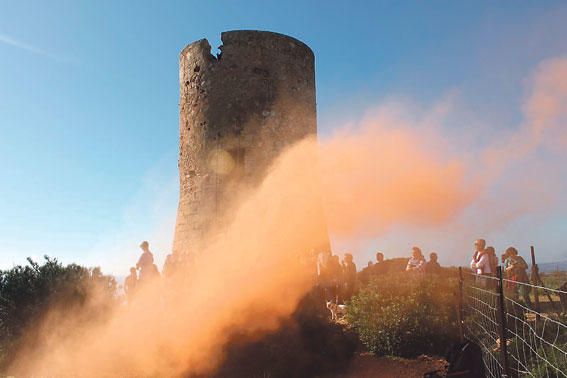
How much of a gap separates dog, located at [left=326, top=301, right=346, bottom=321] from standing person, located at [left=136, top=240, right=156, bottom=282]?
4.66 metres

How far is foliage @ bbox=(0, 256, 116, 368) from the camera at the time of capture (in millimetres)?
10500

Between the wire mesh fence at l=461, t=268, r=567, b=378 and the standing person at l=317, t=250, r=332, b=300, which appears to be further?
the standing person at l=317, t=250, r=332, b=300

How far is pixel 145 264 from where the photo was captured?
1236 centimetres

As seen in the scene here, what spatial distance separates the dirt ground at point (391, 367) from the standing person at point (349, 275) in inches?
161

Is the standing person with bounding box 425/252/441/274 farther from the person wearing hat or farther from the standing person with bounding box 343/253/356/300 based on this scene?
the person wearing hat

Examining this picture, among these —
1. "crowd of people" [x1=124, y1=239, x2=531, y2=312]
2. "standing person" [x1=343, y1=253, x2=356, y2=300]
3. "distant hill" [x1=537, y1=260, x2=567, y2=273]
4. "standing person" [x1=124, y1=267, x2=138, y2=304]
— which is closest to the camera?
"crowd of people" [x1=124, y1=239, x2=531, y2=312]

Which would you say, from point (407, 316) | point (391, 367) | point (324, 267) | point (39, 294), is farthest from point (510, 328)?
point (39, 294)

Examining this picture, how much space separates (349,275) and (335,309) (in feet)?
4.08

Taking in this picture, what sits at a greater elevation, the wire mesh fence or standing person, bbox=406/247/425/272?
standing person, bbox=406/247/425/272

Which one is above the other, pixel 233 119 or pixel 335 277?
pixel 233 119

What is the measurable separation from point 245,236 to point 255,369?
11.0ft

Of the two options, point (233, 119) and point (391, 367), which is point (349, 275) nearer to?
point (391, 367)

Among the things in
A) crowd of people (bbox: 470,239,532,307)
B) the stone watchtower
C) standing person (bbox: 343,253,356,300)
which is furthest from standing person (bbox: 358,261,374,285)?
the stone watchtower

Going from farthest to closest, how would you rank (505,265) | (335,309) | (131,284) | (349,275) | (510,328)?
(349,275) < (131,284) < (335,309) < (505,265) < (510,328)
